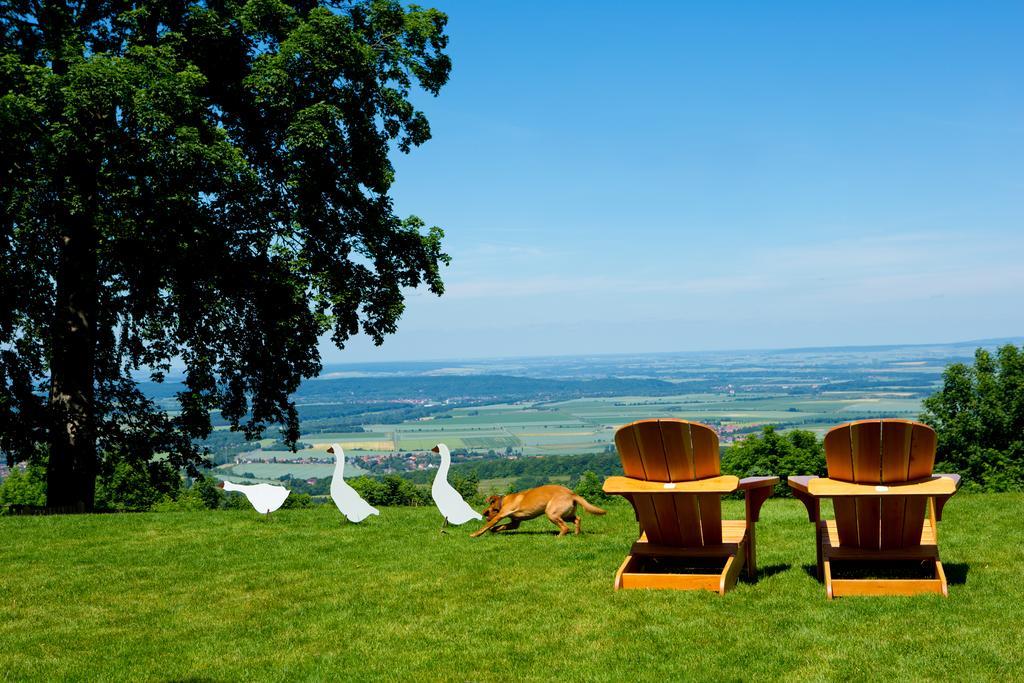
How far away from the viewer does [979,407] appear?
29.1m

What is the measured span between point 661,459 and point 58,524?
30.5ft

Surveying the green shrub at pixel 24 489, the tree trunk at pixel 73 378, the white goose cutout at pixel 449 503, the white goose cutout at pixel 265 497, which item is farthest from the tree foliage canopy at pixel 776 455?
the green shrub at pixel 24 489

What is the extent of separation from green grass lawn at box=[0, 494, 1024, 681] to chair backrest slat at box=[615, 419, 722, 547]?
25.9 inches

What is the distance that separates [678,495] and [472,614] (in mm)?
1980

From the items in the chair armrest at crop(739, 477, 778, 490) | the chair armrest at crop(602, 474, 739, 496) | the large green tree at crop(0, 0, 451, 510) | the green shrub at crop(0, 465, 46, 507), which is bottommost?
the green shrub at crop(0, 465, 46, 507)

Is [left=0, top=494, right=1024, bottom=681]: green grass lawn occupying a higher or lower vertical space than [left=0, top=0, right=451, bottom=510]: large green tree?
lower

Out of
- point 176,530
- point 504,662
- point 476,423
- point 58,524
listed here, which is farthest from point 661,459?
point 476,423

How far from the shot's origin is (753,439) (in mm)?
15930

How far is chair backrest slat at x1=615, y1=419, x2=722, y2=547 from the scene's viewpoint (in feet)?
21.8

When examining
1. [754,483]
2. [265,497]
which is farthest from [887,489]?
[265,497]

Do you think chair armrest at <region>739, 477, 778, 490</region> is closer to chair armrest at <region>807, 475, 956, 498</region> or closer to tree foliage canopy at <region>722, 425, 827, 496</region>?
chair armrest at <region>807, 475, 956, 498</region>

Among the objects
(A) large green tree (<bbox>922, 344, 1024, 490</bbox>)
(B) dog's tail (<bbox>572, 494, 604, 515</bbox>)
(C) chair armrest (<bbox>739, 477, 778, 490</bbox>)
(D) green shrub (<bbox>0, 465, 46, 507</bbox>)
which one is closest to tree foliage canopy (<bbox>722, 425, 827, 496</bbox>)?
(B) dog's tail (<bbox>572, 494, 604, 515</bbox>)

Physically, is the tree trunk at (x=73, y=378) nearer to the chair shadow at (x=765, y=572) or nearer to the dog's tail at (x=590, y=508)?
the dog's tail at (x=590, y=508)

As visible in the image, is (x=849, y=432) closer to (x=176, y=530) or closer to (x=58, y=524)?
(x=176, y=530)
